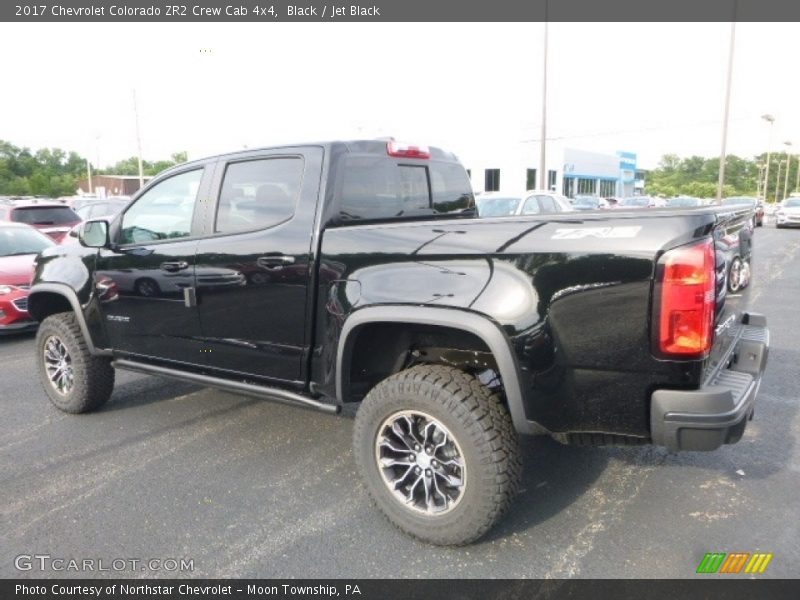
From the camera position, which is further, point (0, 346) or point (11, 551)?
point (0, 346)

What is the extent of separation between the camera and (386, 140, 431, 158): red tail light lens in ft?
12.4

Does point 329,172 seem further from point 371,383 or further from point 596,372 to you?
point 596,372

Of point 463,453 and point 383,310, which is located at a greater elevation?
point 383,310

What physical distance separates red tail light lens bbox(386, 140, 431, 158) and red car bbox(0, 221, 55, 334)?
4932 mm

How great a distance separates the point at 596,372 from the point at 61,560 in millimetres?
2620

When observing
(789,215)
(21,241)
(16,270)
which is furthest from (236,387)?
(789,215)

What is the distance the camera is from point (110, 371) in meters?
4.78

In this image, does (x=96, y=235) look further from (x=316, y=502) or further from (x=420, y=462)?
(x=420, y=462)

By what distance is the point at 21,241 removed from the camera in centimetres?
851

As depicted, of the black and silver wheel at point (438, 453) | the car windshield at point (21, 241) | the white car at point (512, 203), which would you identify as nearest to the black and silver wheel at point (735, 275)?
the black and silver wheel at point (438, 453)

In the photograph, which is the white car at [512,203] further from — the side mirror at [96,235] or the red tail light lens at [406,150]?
the side mirror at [96,235]

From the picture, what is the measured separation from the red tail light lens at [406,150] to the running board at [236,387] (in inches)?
61.8

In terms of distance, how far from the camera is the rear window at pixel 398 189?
11.5ft
